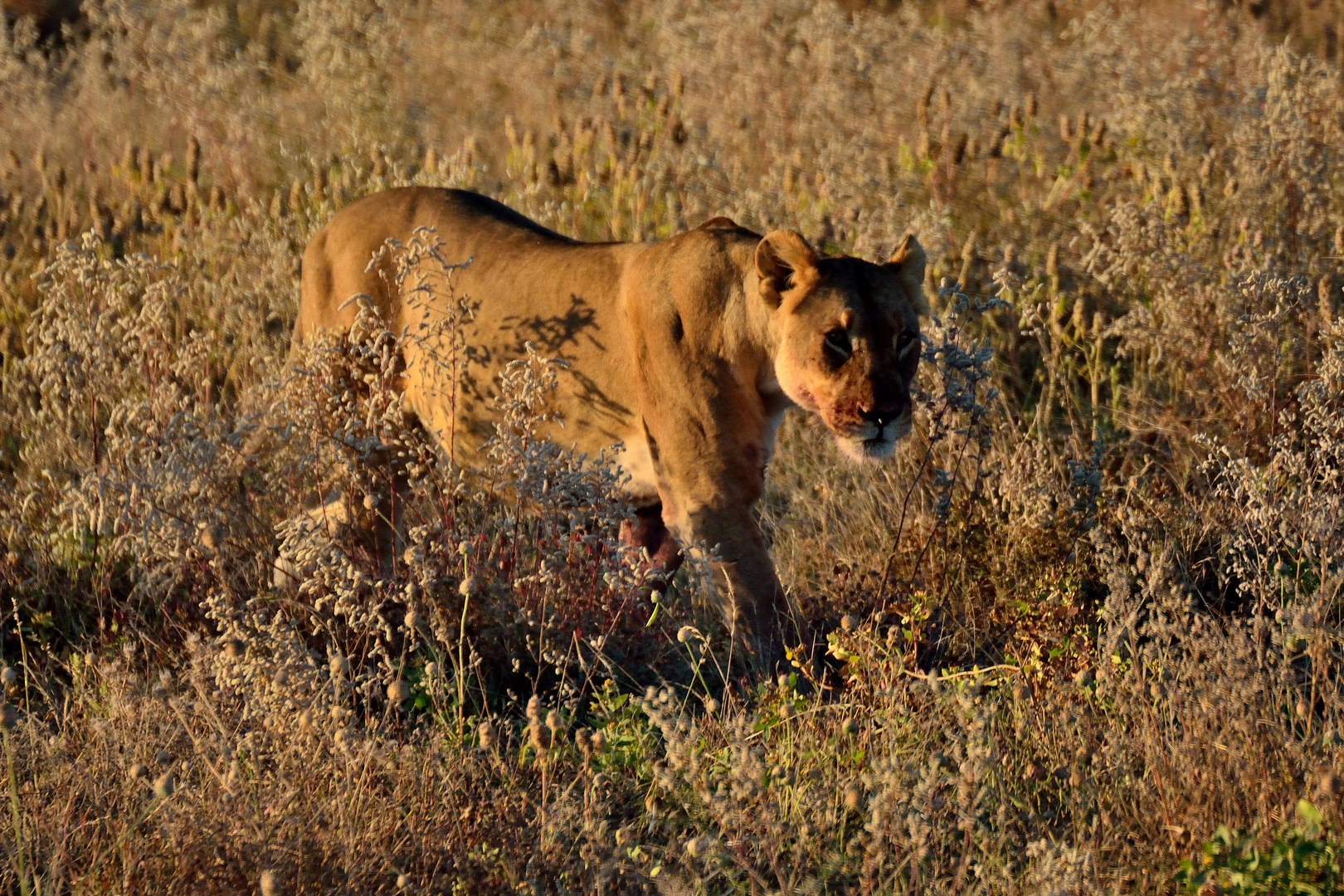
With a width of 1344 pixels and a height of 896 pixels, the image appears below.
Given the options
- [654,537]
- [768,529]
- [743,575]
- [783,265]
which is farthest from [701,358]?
[768,529]

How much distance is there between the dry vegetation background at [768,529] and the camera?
3.09 metres

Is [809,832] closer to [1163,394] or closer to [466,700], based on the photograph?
[466,700]

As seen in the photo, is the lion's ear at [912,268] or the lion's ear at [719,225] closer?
the lion's ear at [912,268]

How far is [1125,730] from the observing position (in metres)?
3.62

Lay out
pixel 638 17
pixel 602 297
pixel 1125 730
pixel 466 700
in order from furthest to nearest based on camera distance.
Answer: pixel 638 17 < pixel 602 297 < pixel 466 700 < pixel 1125 730

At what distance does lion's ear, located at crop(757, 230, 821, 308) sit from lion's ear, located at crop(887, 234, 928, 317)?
35 cm

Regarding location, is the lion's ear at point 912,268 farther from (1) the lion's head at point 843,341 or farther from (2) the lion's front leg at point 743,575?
(2) the lion's front leg at point 743,575

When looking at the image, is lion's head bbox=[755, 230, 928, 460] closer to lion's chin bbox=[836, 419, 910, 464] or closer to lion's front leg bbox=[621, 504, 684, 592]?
lion's chin bbox=[836, 419, 910, 464]

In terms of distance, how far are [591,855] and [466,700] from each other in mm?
1872

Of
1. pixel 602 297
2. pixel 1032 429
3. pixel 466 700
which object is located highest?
pixel 602 297

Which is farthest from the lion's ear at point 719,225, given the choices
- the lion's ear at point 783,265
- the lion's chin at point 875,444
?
the lion's chin at point 875,444

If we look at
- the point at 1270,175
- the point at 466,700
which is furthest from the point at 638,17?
the point at 466,700

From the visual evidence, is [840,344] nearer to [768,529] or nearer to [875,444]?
[875,444]

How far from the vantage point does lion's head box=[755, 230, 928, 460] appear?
14.3ft
